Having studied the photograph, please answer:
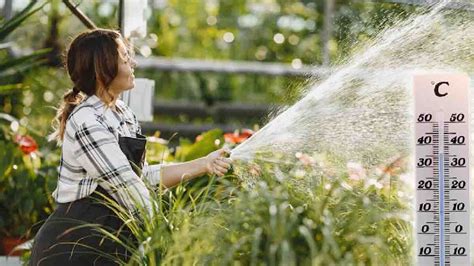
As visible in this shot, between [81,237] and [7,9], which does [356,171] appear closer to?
[81,237]

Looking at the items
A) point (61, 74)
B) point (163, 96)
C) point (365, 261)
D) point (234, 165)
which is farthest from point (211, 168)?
point (163, 96)

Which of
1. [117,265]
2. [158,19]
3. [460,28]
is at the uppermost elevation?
[158,19]

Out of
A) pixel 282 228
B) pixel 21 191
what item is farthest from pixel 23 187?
pixel 282 228

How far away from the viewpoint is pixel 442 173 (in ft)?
11.0

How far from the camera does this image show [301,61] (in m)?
10.5

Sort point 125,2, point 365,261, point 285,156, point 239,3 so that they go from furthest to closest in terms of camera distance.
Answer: point 239,3 → point 125,2 → point 285,156 → point 365,261

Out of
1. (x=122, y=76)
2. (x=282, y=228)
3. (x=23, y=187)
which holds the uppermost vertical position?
(x=122, y=76)

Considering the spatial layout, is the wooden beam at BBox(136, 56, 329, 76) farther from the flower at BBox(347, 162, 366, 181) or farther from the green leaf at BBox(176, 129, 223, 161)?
the flower at BBox(347, 162, 366, 181)

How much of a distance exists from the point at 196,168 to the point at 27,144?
7.05ft

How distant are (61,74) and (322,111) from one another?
14.0 ft

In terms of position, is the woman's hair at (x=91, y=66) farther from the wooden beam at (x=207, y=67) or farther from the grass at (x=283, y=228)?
the wooden beam at (x=207, y=67)

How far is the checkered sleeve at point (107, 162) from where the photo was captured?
380cm

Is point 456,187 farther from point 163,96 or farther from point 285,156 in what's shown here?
point 163,96

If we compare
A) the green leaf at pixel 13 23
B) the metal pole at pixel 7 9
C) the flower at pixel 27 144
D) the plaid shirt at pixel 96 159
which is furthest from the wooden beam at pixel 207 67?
the plaid shirt at pixel 96 159
